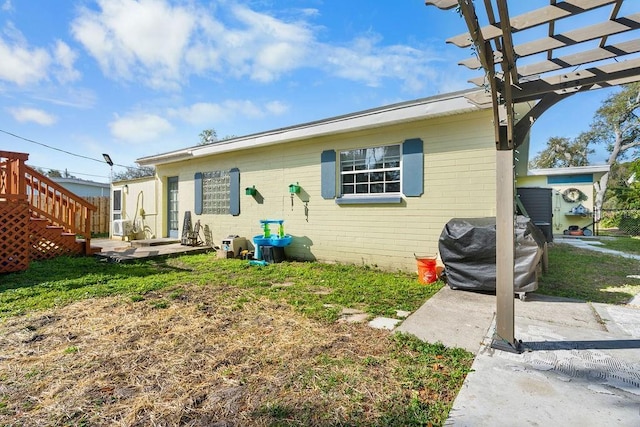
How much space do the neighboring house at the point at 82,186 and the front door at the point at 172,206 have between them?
14280mm

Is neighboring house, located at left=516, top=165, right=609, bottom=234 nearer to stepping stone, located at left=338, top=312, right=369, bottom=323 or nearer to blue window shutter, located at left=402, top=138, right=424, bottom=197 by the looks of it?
blue window shutter, located at left=402, top=138, right=424, bottom=197

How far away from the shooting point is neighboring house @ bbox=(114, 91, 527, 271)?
4855 mm

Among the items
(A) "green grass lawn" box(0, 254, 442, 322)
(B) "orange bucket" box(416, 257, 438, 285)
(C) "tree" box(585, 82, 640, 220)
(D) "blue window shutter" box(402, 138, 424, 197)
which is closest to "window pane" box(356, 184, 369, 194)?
(D) "blue window shutter" box(402, 138, 424, 197)

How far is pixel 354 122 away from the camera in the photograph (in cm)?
573

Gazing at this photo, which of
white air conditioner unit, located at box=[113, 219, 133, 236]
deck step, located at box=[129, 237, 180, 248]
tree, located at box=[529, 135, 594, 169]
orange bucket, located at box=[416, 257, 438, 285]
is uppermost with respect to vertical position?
tree, located at box=[529, 135, 594, 169]

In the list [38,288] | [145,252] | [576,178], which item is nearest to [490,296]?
[38,288]

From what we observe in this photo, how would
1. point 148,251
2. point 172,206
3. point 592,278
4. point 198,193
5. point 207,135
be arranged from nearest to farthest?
point 592,278 → point 148,251 → point 198,193 → point 172,206 → point 207,135

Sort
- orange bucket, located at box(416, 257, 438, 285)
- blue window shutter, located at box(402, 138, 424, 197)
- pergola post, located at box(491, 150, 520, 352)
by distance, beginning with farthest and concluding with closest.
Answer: blue window shutter, located at box(402, 138, 424, 197) → orange bucket, located at box(416, 257, 438, 285) → pergola post, located at box(491, 150, 520, 352)

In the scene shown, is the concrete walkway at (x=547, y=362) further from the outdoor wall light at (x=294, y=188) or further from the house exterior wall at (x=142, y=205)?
the house exterior wall at (x=142, y=205)

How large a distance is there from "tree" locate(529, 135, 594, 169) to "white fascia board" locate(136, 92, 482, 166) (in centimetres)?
2929

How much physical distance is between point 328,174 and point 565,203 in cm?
1345

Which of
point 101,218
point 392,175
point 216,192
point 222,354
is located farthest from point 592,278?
point 101,218

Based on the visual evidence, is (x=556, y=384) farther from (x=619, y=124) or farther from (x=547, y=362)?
(x=619, y=124)

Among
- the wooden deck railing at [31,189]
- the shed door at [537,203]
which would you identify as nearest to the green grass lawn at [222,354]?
the wooden deck railing at [31,189]
